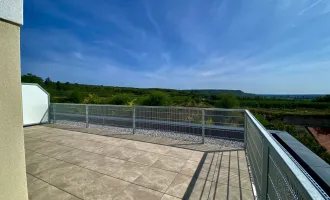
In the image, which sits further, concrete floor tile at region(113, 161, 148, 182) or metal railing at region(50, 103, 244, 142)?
metal railing at region(50, 103, 244, 142)

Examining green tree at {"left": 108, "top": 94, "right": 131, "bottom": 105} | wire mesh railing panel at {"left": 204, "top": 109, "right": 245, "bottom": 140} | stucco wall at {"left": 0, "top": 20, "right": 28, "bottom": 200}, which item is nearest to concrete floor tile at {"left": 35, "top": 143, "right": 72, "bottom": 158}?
stucco wall at {"left": 0, "top": 20, "right": 28, "bottom": 200}

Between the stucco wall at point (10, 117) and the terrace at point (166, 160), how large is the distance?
3.81 ft

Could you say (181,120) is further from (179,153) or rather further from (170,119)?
(179,153)

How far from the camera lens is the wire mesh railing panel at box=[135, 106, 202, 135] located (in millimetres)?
5039

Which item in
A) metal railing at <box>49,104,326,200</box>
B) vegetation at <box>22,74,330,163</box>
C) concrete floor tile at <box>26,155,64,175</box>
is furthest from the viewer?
vegetation at <box>22,74,330,163</box>

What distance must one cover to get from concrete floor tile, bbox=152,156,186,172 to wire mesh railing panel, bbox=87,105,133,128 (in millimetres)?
2792

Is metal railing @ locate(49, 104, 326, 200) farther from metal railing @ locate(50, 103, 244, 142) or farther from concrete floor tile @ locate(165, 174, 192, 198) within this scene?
concrete floor tile @ locate(165, 174, 192, 198)

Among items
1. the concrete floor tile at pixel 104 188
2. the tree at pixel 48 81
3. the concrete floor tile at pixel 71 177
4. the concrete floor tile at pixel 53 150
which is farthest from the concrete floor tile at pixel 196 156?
the tree at pixel 48 81

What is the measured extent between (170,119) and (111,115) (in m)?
2.65

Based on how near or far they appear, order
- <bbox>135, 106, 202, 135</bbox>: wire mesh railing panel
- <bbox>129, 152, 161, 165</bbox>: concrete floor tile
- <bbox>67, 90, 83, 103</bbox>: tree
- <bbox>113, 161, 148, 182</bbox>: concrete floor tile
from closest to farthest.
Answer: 1. <bbox>113, 161, 148, 182</bbox>: concrete floor tile
2. <bbox>129, 152, 161, 165</bbox>: concrete floor tile
3. <bbox>135, 106, 202, 135</bbox>: wire mesh railing panel
4. <bbox>67, 90, 83, 103</bbox>: tree

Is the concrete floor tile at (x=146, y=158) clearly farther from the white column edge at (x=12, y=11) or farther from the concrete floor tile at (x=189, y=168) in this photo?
the white column edge at (x=12, y=11)

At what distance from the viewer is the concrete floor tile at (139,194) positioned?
92.1 inches

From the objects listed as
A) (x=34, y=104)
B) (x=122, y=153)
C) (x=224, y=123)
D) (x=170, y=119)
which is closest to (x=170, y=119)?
(x=170, y=119)

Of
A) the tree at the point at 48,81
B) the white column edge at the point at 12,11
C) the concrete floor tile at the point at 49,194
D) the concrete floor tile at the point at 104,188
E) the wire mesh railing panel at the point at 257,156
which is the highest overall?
the tree at the point at 48,81
